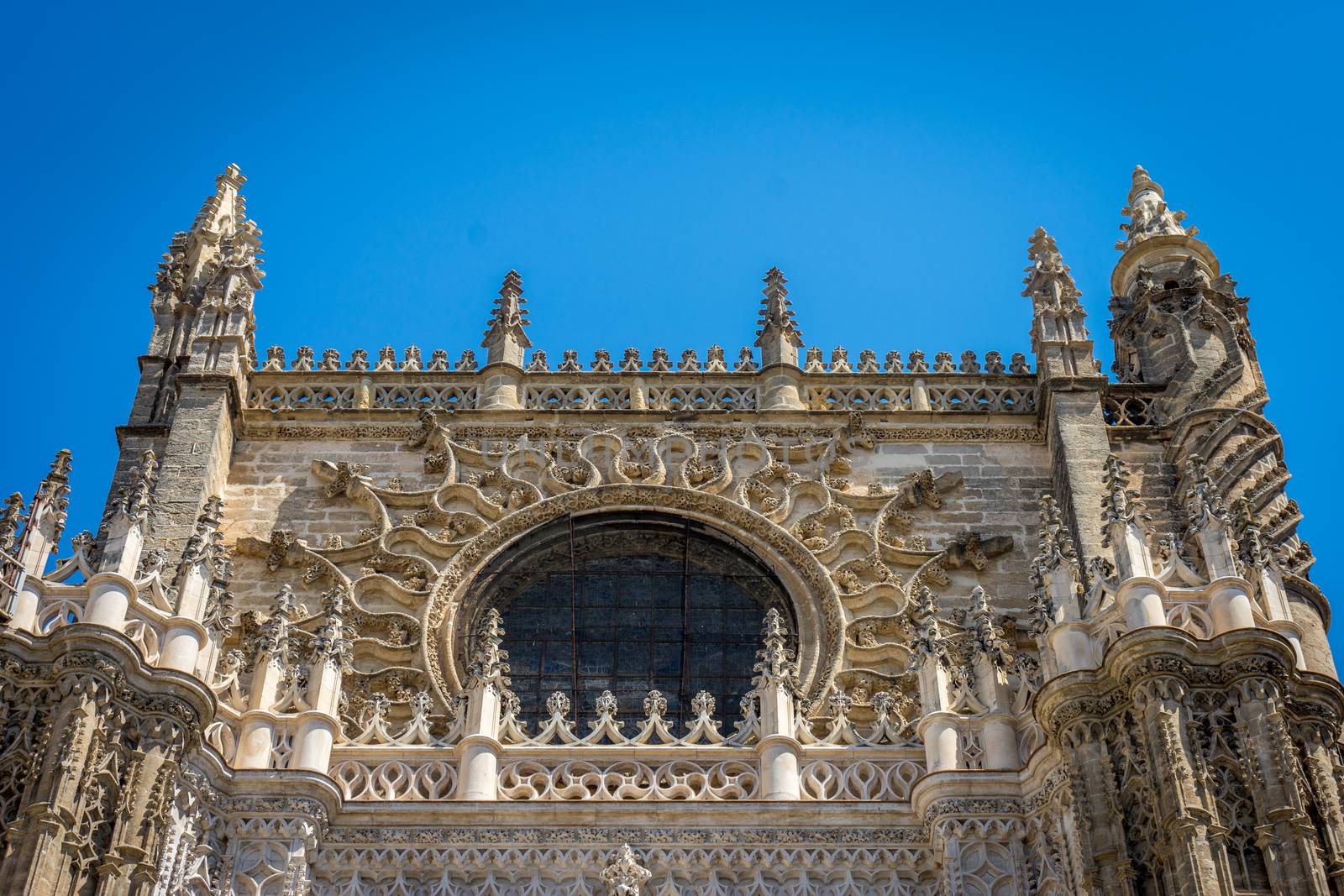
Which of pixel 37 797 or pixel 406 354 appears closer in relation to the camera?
pixel 37 797

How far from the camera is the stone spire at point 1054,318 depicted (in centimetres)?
2408

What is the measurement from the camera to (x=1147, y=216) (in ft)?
87.5

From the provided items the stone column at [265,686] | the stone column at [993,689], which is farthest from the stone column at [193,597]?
the stone column at [993,689]

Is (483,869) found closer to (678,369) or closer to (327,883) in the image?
(327,883)

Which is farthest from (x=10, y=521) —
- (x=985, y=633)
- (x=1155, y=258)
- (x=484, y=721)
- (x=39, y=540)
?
(x=1155, y=258)

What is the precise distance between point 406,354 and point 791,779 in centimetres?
792

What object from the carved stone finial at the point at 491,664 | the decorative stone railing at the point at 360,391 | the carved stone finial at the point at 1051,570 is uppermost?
the decorative stone railing at the point at 360,391

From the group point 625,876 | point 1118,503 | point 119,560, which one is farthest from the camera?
point 1118,503

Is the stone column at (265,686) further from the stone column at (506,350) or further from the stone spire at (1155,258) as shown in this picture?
the stone spire at (1155,258)

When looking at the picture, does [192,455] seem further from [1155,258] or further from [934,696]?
[1155,258]

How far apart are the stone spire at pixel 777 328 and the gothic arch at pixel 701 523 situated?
90.5 inches

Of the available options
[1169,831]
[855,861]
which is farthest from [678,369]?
[1169,831]

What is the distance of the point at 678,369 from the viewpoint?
24750 millimetres

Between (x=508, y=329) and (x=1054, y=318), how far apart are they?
568 centimetres
